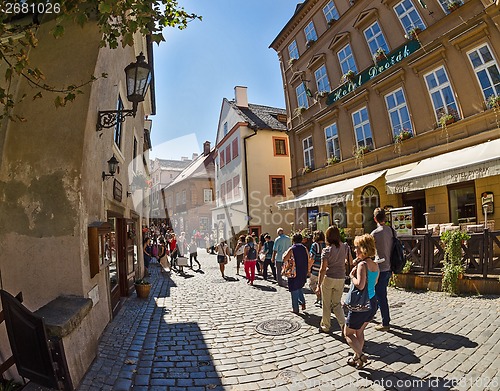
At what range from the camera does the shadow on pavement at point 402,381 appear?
3.58 meters

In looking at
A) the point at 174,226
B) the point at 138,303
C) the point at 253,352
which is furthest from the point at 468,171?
the point at 174,226

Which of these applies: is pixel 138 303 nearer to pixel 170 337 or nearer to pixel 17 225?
pixel 170 337

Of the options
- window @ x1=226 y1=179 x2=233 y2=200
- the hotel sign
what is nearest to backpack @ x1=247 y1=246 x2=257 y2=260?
the hotel sign

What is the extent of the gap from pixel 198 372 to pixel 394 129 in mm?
12305

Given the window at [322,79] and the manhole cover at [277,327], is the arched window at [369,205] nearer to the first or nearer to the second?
the window at [322,79]

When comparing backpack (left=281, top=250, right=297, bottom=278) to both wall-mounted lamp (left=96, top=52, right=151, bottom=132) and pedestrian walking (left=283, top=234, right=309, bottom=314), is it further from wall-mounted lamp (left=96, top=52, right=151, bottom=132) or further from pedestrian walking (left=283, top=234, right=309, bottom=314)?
wall-mounted lamp (left=96, top=52, right=151, bottom=132)

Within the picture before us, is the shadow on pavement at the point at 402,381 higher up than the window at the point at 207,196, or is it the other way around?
the window at the point at 207,196

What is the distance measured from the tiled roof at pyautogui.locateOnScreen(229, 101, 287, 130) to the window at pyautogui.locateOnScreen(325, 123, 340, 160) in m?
8.57

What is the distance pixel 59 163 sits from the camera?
4434 millimetres

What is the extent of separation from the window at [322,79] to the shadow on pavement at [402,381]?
15.5m

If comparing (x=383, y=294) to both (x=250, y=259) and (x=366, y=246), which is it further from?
(x=250, y=259)

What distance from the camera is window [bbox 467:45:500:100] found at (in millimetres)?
9875

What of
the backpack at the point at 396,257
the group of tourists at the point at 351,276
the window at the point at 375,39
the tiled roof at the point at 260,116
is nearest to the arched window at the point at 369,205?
the window at the point at 375,39

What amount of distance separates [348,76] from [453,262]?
10.7 m
